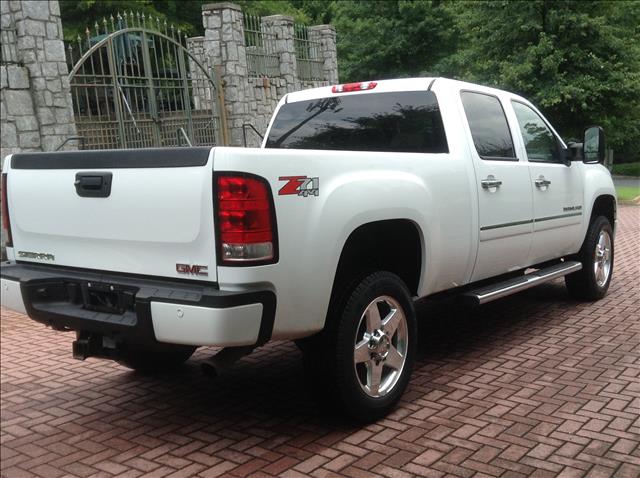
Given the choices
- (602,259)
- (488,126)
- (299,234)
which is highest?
(488,126)

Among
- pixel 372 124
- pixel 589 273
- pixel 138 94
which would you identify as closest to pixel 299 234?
pixel 372 124

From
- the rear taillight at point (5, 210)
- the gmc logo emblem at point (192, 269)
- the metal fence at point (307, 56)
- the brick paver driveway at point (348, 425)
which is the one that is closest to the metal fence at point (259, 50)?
the metal fence at point (307, 56)

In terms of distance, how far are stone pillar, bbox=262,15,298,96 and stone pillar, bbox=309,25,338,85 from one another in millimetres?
1680

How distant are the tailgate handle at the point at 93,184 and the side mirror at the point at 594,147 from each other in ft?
14.5

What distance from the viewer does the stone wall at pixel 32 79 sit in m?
8.59

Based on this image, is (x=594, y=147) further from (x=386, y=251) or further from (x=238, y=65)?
(x=238, y=65)

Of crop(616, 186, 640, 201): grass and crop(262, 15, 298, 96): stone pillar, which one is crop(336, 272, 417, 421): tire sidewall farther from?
crop(616, 186, 640, 201): grass

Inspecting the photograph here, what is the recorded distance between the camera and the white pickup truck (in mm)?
3195

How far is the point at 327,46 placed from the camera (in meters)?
17.1

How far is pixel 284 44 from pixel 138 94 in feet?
16.8

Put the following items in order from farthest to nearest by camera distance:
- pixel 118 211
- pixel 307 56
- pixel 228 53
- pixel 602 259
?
pixel 307 56
pixel 228 53
pixel 602 259
pixel 118 211

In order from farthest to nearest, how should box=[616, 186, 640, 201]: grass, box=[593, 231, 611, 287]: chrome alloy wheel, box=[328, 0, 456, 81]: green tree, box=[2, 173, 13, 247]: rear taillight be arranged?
box=[328, 0, 456, 81]: green tree < box=[616, 186, 640, 201]: grass < box=[593, 231, 611, 287]: chrome alloy wheel < box=[2, 173, 13, 247]: rear taillight

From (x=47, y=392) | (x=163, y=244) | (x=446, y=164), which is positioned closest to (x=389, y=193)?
(x=446, y=164)

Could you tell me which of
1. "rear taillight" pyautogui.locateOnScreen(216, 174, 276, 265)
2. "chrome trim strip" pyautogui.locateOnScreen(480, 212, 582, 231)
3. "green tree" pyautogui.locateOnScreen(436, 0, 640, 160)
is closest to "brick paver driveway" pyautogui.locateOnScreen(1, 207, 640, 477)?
"chrome trim strip" pyautogui.locateOnScreen(480, 212, 582, 231)
